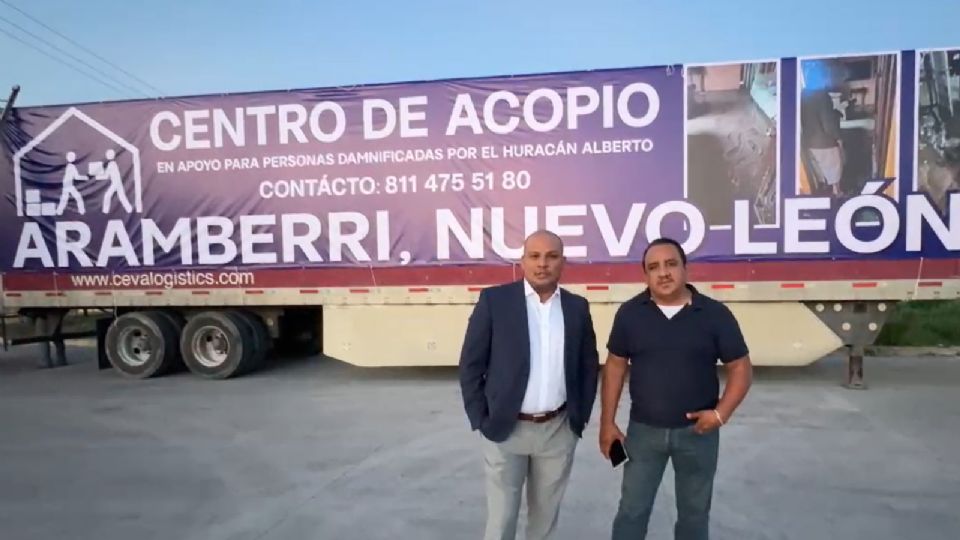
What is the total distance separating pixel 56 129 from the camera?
9.16m

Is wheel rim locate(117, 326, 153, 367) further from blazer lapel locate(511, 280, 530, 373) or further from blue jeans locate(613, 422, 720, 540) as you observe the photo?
blue jeans locate(613, 422, 720, 540)

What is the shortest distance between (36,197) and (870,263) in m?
10.4

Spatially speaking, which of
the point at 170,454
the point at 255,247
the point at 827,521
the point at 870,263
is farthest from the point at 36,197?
the point at 870,263

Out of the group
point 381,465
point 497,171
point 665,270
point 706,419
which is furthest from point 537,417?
point 497,171

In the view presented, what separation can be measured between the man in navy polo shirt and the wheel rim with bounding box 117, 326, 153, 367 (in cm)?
809

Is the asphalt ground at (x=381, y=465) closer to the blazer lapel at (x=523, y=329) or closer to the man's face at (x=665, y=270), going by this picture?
the blazer lapel at (x=523, y=329)

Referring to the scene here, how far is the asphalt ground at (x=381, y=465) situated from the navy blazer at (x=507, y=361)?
4.61 feet

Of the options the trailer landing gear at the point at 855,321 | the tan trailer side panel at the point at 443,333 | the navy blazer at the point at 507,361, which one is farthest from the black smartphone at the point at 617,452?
the trailer landing gear at the point at 855,321

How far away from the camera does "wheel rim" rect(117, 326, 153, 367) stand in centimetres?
932

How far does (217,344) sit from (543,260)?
299 inches

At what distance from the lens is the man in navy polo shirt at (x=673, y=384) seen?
9.20 ft

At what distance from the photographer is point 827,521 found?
4.07m

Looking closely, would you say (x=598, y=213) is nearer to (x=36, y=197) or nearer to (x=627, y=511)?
(x=627, y=511)

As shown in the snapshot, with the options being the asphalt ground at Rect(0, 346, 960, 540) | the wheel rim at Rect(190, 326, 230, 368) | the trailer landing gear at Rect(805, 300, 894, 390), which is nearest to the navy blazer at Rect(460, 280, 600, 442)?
the asphalt ground at Rect(0, 346, 960, 540)
